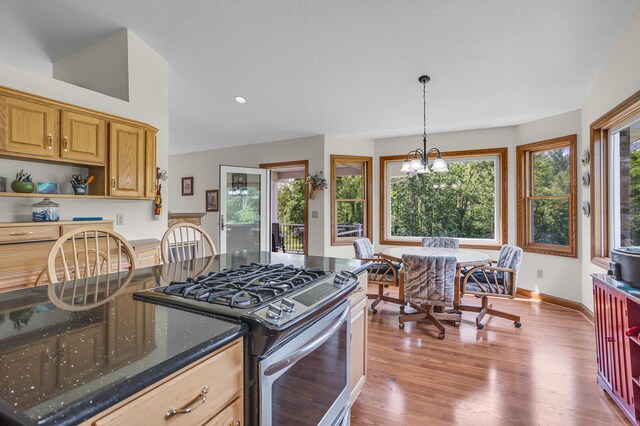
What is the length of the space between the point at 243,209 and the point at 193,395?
5.02 m

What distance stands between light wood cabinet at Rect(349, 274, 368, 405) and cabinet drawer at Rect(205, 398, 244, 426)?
0.94 meters

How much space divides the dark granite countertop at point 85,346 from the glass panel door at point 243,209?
4210 millimetres

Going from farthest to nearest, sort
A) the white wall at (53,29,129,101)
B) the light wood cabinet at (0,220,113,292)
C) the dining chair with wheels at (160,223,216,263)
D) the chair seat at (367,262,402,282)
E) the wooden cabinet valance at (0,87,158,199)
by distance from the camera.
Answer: the chair seat at (367,262,402,282)
the white wall at (53,29,129,101)
the wooden cabinet valance at (0,87,158,199)
the light wood cabinet at (0,220,113,292)
the dining chair with wheels at (160,223,216,263)

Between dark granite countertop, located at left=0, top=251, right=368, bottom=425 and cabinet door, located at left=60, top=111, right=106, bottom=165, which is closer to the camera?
dark granite countertop, located at left=0, top=251, right=368, bottom=425

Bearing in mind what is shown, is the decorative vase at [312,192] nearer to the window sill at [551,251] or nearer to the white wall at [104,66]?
the white wall at [104,66]

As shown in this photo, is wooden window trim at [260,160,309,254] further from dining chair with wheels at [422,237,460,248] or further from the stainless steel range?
the stainless steel range

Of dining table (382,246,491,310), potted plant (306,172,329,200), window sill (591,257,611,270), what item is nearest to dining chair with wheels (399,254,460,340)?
dining table (382,246,491,310)

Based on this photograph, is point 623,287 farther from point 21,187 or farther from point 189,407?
point 21,187

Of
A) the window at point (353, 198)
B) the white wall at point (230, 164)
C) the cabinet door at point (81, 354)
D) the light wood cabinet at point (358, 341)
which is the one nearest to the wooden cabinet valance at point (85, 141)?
the cabinet door at point (81, 354)

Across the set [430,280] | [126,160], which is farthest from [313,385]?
[126,160]

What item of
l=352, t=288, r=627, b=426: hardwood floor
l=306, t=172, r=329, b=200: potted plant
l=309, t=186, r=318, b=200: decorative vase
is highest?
l=306, t=172, r=329, b=200: potted plant

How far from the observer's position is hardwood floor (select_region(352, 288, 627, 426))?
193 centimetres

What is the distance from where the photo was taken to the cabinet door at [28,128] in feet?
7.54

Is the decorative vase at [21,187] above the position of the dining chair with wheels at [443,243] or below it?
above
